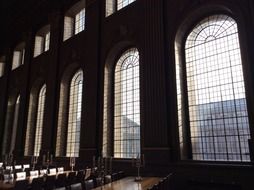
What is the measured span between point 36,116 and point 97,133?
7.08 m

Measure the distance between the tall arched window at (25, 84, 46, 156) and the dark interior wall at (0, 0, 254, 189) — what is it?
1.25ft

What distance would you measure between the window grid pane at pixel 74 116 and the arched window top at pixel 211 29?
22.4ft

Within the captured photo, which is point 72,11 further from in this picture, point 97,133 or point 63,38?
point 97,133

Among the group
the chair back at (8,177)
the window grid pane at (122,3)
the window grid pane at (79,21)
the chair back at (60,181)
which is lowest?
the chair back at (60,181)

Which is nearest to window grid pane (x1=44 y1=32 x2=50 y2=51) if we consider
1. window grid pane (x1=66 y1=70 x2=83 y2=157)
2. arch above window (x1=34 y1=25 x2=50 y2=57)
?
arch above window (x1=34 y1=25 x2=50 y2=57)

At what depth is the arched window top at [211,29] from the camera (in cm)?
833

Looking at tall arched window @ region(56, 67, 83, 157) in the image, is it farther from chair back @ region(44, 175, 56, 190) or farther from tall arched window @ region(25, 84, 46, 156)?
chair back @ region(44, 175, 56, 190)

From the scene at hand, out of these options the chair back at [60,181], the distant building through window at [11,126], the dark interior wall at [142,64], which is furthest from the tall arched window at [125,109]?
the distant building through window at [11,126]

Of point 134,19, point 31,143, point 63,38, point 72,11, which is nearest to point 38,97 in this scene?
point 31,143

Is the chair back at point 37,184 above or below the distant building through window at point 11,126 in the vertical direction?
below

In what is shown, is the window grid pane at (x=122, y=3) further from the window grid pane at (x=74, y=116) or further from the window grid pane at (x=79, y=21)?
the window grid pane at (x=74, y=116)

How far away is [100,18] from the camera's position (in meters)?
Answer: 12.5

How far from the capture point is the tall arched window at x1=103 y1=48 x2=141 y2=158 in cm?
1037

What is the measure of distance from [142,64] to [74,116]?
5.63 meters
